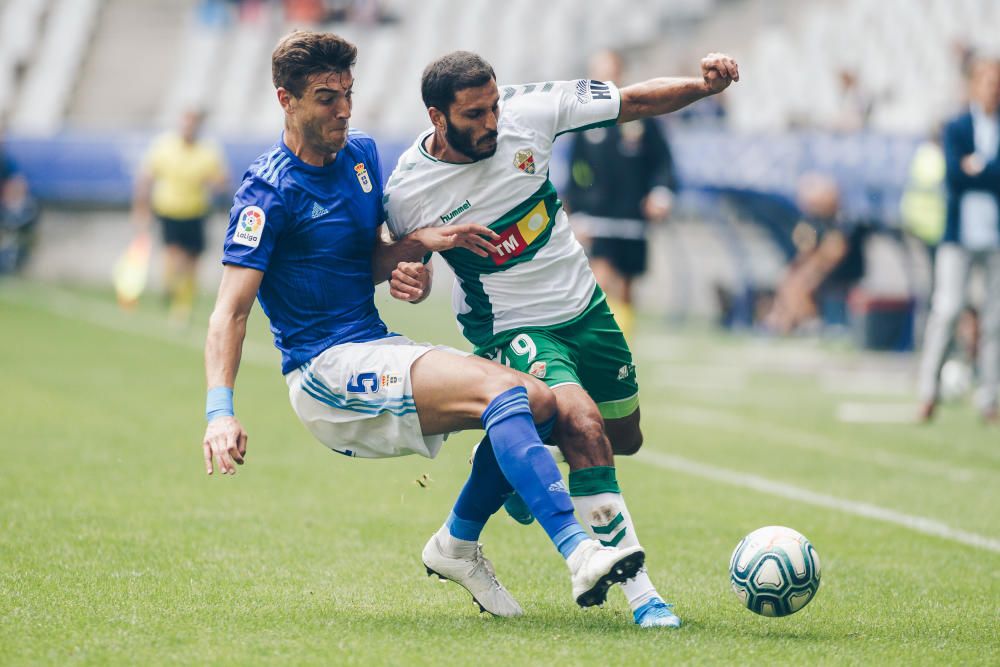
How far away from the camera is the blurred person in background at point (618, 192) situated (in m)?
12.4

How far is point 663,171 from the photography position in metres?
12.5

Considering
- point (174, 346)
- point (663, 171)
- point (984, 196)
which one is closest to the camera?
point (984, 196)

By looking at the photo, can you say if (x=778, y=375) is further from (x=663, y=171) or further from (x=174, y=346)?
(x=174, y=346)

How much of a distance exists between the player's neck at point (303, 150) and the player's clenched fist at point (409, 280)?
0.45 meters

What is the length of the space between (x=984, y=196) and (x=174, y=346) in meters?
8.22

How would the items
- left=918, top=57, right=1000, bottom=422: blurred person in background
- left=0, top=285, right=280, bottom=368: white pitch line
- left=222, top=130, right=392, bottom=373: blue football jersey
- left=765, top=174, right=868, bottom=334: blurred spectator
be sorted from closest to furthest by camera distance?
1. left=222, top=130, right=392, bottom=373: blue football jersey
2. left=918, top=57, right=1000, bottom=422: blurred person in background
3. left=0, top=285, right=280, bottom=368: white pitch line
4. left=765, top=174, right=868, bottom=334: blurred spectator

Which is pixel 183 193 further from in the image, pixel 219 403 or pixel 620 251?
pixel 219 403

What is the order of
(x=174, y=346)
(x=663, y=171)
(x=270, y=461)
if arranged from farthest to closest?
1. (x=174, y=346)
2. (x=663, y=171)
3. (x=270, y=461)

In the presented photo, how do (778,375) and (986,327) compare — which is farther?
(778,375)

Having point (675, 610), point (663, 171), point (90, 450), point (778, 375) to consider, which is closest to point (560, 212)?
point (675, 610)

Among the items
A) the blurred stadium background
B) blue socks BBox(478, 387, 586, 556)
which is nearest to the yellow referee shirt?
the blurred stadium background

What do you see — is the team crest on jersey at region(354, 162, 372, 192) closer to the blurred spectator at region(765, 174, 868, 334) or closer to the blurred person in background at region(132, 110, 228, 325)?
the blurred spectator at region(765, 174, 868, 334)

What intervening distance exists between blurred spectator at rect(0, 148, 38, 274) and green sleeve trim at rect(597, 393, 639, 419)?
1977 centimetres

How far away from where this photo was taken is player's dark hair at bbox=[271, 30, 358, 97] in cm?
514
